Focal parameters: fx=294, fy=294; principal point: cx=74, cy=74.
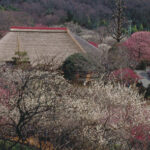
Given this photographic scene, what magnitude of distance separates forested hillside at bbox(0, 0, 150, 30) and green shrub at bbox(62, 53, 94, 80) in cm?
3471

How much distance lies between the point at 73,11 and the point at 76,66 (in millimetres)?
45941

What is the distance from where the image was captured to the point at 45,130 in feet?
23.4

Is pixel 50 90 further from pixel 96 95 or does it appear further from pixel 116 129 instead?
pixel 96 95

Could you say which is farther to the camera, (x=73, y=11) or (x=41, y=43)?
(x=73, y=11)

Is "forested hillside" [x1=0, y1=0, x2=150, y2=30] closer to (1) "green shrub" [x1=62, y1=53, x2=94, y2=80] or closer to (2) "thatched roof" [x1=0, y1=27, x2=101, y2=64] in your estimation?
(2) "thatched roof" [x1=0, y1=27, x2=101, y2=64]

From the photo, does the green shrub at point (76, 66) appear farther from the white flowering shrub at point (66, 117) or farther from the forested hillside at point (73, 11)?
the forested hillside at point (73, 11)

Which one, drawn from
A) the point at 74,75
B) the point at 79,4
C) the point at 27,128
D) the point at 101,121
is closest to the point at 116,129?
the point at 101,121

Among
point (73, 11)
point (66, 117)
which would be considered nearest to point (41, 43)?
point (66, 117)

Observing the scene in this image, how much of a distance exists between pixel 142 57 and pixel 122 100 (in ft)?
45.5

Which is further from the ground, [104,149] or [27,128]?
[27,128]

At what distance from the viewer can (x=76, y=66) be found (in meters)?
15.3

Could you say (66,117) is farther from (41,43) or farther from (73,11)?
(73,11)

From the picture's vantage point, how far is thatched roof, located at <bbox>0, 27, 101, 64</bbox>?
1838 centimetres

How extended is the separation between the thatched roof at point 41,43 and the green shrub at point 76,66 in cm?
214
